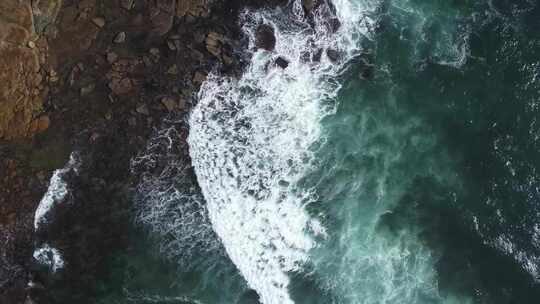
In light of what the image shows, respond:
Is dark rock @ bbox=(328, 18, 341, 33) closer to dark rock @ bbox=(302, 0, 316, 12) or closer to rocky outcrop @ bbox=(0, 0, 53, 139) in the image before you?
dark rock @ bbox=(302, 0, 316, 12)

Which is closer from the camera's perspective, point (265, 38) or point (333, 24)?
point (265, 38)

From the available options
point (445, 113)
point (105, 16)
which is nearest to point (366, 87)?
point (445, 113)

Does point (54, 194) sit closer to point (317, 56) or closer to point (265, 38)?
point (265, 38)

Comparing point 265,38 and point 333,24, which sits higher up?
point 333,24

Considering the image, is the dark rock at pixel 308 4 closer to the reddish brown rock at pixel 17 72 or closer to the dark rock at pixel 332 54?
the dark rock at pixel 332 54

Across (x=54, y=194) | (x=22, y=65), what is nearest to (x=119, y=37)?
(x=22, y=65)

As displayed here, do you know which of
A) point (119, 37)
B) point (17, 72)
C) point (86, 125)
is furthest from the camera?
point (86, 125)

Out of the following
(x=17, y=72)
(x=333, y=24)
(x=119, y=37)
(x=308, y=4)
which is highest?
(x=308, y=4)
